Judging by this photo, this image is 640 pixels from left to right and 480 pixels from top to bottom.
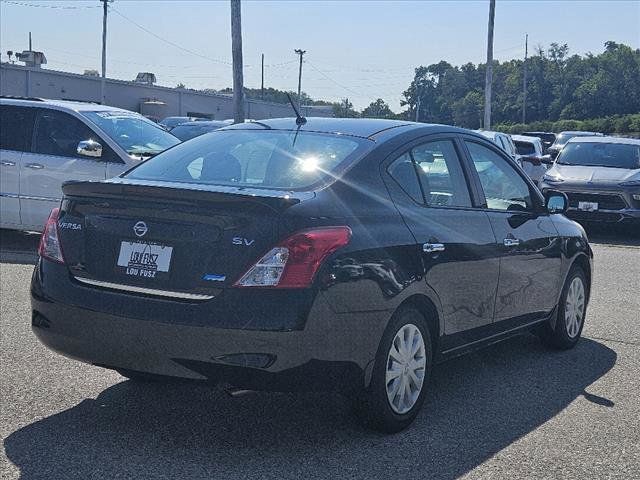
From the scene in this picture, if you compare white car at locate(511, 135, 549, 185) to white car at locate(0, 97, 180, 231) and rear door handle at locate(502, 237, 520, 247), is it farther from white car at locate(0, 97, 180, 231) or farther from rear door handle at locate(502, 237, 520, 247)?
rear door handle at locate(502, 237, 520, 247)

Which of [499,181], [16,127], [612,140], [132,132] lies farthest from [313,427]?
[612,140]

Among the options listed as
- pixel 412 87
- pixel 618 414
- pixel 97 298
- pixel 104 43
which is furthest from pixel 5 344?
pixel 104 43

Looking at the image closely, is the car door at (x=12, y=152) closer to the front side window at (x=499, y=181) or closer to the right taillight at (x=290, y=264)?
the front side window at (x=499, y=181)

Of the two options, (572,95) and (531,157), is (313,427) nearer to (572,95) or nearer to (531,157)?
(531,157)

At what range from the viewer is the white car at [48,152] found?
10.7 m

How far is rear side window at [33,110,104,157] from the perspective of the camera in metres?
10.9

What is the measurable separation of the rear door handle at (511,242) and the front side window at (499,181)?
22cm

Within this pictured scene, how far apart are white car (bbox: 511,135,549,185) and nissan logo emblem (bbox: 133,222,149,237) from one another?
55.9ft

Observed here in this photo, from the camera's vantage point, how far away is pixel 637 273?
11.1m

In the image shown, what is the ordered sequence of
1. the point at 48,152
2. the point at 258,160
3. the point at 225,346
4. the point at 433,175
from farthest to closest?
the point at 48,152, the point at 433,175, the point at 258,160, the point at 225,346

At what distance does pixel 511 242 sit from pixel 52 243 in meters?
2.85

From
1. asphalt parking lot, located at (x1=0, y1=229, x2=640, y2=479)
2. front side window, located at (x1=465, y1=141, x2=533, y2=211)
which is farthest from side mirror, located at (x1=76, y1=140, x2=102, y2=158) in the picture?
front side window, located at (x1=465, y1=141, x2=533, y2=211)

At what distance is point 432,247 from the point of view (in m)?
5.03

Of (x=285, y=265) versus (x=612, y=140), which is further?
(x=612, y=140)
